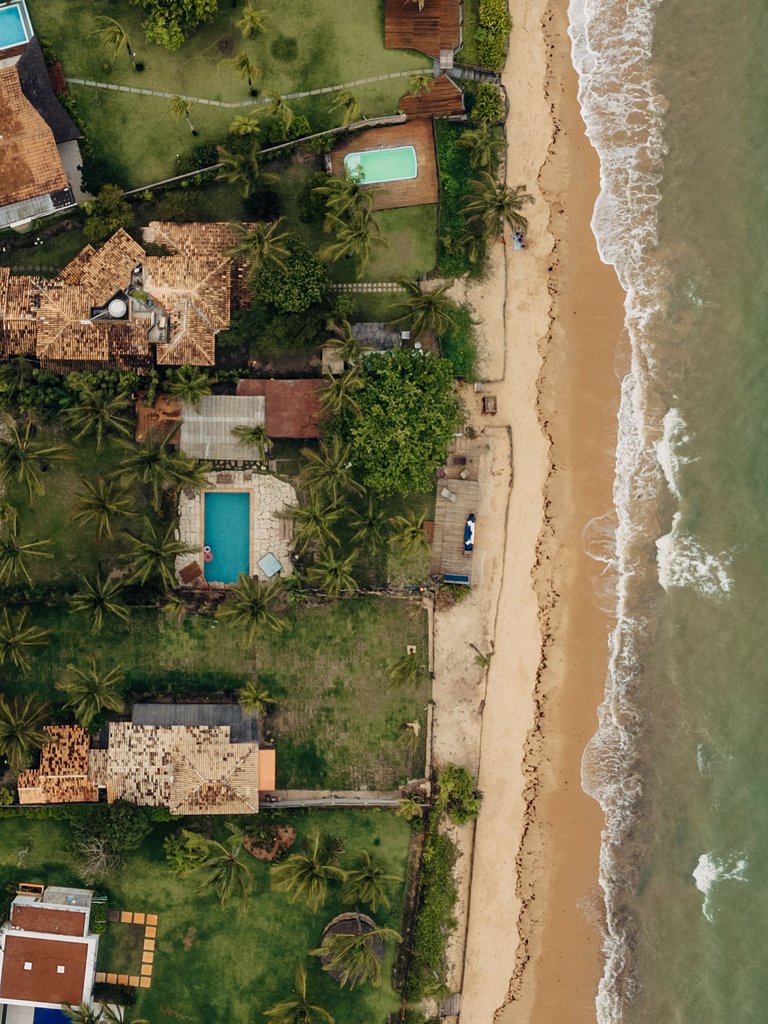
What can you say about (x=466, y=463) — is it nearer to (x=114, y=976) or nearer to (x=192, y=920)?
(x=192, y=920)

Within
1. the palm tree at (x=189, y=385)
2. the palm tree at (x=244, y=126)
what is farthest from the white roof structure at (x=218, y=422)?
the palm tree at (x=244, y=126)

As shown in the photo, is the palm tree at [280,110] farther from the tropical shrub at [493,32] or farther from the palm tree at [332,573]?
the palm tree at [332,573]

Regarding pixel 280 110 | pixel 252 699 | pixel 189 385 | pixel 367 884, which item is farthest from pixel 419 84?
pixel 367 884

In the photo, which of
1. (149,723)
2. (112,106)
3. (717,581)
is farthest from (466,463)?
(112,106)

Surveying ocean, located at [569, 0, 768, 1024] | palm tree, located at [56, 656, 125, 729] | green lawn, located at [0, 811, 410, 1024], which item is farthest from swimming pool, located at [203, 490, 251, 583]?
ocean, located at [569, 0, 768, 1024]

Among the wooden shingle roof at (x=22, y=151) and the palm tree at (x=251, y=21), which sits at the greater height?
the palm tree at (x=251, y=21)

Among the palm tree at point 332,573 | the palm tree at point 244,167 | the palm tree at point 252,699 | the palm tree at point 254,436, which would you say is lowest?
the palm tree at point 252,699

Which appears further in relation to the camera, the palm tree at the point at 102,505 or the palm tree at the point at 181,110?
the palm tree at the point at 181,110
